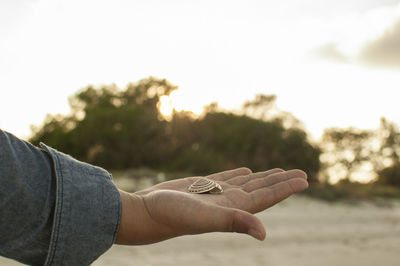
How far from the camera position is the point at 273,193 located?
5.82 ft

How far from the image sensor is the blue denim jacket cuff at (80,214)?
1.23m

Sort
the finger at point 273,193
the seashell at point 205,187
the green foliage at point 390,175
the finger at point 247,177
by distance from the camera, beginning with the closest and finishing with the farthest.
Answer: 1. the finger at point 273,193
2. the seashell at point 205,187
3. the finger at point 247,177
4. the green foliage at point 390,175

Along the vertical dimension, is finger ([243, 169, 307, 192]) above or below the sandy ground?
above

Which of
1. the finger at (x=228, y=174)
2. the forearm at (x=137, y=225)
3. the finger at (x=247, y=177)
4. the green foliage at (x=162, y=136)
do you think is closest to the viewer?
the forearm at (x=137, y=225)

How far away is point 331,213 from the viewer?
1117cm

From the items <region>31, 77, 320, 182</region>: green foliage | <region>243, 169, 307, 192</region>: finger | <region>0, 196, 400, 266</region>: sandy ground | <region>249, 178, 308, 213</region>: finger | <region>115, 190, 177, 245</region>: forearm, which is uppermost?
<region>31, 77, 320, 182</region>: green foliage

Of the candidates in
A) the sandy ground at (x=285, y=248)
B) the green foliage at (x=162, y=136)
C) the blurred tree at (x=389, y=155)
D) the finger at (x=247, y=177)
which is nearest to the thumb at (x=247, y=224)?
the finger at (x=247, y=177)

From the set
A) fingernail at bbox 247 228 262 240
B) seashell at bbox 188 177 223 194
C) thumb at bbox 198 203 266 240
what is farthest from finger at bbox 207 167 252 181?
fingernail at bbox 247 228 262 240

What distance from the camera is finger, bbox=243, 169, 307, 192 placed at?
1898mm

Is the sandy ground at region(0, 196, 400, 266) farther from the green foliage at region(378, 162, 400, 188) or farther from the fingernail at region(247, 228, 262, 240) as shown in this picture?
the green foliage at region(378, 162, 400, 188)

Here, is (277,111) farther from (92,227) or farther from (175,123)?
(92,227)

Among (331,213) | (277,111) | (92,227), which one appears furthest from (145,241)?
(277,111)

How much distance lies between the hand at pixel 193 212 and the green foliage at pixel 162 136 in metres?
14.3

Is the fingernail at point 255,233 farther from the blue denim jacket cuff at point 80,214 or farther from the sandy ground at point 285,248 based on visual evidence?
the sandy ground at point 285,248
